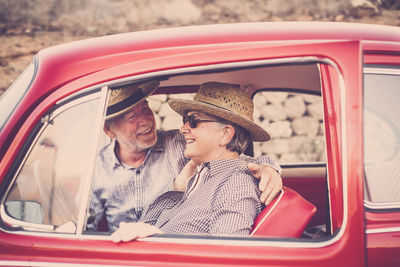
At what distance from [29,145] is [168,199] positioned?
3.83 ft

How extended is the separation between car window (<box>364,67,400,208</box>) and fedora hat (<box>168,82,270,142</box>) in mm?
869

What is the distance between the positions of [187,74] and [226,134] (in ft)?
2.84

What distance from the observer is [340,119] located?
61.0 inches

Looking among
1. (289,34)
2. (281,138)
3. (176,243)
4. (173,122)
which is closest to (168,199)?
(176,243)

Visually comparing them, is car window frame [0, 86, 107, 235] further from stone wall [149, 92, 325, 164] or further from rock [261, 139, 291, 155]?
rock [261, 139, 291, 155]

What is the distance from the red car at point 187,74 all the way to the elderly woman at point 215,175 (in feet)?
0.65

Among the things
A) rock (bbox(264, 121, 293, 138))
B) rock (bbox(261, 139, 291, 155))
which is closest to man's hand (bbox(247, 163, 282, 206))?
rock (bbox(261, 139, 291, 155))

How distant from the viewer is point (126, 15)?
900 centimetres

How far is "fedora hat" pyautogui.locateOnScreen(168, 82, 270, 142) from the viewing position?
2.40m

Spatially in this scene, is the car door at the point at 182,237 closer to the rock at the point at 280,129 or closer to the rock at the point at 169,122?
the rock at the point at 169,122

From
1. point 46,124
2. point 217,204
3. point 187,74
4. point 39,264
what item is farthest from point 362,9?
point 39,264

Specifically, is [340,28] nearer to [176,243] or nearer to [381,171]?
[381,171]

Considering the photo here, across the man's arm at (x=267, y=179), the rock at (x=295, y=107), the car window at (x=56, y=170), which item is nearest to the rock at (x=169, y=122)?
the rock at (x=295, y=107)

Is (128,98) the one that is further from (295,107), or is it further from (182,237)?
(295,107)
